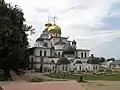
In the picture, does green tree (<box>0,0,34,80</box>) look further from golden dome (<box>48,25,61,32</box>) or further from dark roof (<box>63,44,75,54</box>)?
golden dome (<box>48,25,61,32</box>)

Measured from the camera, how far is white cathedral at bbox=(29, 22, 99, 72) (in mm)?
76312

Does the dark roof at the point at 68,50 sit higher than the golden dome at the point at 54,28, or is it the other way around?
the golden dome at the point at 54,28

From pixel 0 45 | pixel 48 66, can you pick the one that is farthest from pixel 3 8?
pixel 48 66

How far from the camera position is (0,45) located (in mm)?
34938

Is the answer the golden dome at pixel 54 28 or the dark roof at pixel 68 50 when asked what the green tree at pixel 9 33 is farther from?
the golden dome at pixel 54 28

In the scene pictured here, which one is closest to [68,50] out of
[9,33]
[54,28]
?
[54,28]

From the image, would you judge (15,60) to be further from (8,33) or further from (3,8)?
(3,8)

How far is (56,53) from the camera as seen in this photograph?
81.7 m

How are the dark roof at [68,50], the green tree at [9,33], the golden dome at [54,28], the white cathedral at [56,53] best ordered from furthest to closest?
the golden dome at [54,28]
the dark roof at [68,50]
the white cathedral at [56,53]
the green tree at [9,33]

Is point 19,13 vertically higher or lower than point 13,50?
higher

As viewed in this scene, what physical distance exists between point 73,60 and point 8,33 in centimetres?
4476

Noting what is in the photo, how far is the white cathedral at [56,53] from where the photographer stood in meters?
76.3

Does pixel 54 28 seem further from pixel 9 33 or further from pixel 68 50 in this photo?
pixel 9 33

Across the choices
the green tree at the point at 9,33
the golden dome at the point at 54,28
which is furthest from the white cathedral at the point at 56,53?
the green tree at the point at 9,33
